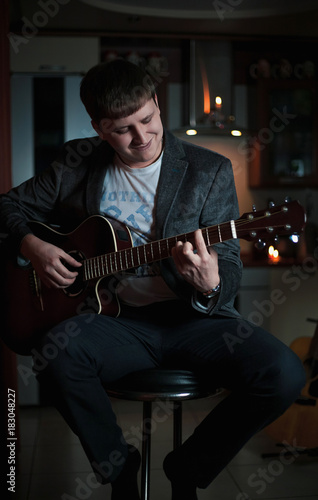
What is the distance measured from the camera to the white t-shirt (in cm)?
155

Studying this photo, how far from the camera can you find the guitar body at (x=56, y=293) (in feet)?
4.96

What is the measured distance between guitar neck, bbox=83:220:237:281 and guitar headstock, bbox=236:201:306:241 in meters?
0.03

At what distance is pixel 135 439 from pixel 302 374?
4.51 feet


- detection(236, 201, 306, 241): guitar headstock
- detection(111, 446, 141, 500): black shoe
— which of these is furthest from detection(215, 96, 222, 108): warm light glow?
detection(111, 446, 141, 500): black shoe

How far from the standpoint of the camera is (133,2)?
3400 millimetres

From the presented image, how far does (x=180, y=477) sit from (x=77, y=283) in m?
0.57

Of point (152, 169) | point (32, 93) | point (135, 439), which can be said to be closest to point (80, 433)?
point (152, 169)

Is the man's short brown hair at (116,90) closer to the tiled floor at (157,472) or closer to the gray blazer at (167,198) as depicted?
the gray blazer at (167,198)

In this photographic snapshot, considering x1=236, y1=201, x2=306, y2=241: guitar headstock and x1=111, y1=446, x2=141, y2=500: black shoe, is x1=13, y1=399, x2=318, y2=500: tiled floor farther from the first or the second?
x1=236, y1=201, x2=306, y2=241: guitar headstock

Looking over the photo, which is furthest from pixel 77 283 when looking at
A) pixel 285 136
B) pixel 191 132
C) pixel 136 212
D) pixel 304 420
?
pixel 285 136

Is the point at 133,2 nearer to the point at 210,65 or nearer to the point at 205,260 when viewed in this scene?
the point at 210,65

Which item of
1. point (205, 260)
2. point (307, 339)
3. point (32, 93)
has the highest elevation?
point (32, 93)

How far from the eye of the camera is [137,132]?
1.49m

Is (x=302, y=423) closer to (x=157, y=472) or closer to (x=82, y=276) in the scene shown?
(x=157, y=472)
